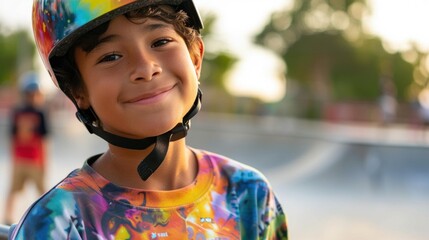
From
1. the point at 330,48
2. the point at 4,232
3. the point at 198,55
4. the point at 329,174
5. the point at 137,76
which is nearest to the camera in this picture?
the point at 137,76

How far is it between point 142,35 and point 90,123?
32cm

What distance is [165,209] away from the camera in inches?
61.5

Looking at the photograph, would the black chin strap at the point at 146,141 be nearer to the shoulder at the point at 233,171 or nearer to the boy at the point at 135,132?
the boy at the point at 135,132

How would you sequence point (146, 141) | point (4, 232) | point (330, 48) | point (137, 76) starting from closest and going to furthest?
point (137, 76) < point (146, 141) < point (4, 232) < point (330, 48)

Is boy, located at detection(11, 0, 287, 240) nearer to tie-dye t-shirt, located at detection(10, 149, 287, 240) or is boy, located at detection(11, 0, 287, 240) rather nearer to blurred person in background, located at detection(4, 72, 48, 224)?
tie-dye t-shirt, located at detection(10, 149, 287, 240)

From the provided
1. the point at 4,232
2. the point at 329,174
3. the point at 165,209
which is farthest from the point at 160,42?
the point at 329,174

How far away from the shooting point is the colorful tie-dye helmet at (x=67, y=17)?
4.92 ft

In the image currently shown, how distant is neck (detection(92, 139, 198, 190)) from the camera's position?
1.62 metres

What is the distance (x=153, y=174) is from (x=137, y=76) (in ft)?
0.98

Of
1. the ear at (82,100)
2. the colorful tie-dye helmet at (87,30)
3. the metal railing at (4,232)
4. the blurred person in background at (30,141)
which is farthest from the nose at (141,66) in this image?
the blurred person in background at (30,141)

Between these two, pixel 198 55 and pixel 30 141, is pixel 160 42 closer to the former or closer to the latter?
pixel 198 55

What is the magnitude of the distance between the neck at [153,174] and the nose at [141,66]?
0.24 metres

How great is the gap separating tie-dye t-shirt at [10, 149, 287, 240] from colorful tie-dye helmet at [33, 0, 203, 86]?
315 millimetres

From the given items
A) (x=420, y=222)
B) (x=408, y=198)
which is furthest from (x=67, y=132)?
(x=420, y=222)
